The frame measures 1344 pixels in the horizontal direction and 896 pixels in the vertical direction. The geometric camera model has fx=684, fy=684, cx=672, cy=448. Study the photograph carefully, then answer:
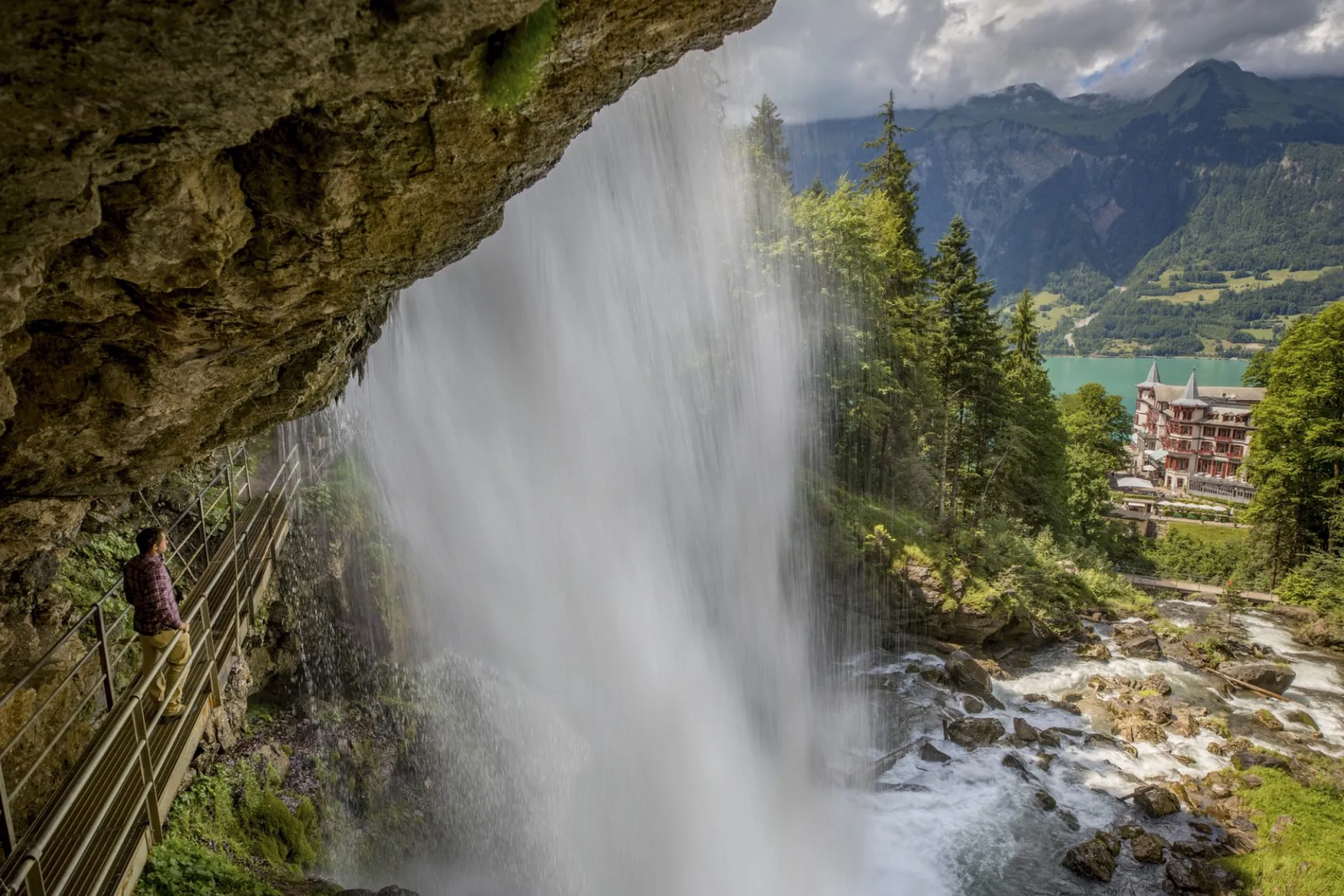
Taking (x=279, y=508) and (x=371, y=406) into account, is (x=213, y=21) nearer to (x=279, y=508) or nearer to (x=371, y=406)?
(x=279, y=508)

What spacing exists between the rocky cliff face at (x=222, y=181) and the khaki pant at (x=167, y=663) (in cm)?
149

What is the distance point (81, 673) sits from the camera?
700cm

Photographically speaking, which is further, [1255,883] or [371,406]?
[371,406]

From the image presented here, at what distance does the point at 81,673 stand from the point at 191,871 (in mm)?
2294

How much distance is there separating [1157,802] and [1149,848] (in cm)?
179

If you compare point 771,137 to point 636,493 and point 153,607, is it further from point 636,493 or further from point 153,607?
point 153,607

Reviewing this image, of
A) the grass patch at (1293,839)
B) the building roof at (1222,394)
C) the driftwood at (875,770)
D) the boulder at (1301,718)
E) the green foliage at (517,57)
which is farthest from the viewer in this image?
the building roof at (1222,394)

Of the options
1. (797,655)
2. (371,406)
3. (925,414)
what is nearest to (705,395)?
(797,655)

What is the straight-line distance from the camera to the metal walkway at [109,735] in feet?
13.1

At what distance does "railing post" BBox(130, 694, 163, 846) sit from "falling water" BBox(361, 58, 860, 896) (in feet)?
25.1

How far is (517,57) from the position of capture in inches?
164

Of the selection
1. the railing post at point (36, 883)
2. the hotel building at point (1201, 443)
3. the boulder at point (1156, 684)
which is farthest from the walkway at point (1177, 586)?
the railing post at point (36, 883)

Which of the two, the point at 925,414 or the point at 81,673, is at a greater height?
the point at 81,673

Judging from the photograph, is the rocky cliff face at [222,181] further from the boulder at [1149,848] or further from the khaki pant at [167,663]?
the boulder at [1149,848]
